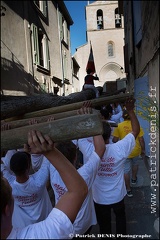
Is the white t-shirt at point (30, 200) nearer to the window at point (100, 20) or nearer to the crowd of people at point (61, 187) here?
the crowd of people at point (61, 187)

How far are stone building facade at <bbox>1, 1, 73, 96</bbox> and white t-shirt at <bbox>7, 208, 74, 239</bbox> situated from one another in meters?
1.01

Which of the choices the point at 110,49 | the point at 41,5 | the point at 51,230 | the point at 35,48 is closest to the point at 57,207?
the point at 51,230

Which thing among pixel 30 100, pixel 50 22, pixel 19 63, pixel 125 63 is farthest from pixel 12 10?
pixel 125 63

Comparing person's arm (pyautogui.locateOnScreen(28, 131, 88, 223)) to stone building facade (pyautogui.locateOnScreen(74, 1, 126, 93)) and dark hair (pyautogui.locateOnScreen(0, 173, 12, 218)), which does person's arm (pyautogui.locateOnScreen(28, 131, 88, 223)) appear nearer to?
dark hair (pyautogui.locateOnScreen(0, 173, 12, 218))

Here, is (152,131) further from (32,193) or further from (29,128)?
(29,128)

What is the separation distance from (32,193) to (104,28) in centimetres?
220

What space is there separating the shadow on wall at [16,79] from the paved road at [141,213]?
148cm

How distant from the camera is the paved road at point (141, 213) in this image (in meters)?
1.94

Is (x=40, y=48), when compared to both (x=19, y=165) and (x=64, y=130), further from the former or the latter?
(x=64, y=130)

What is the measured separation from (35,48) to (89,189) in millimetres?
1397

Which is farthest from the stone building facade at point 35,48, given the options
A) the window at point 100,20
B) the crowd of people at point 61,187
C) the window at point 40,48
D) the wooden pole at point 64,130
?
the wooden pole at point 64,130

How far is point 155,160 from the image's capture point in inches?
86.0

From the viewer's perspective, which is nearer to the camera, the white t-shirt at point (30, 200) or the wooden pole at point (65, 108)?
the wooden pole at point (65, 108)

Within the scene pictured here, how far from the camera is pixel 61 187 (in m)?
1.51
